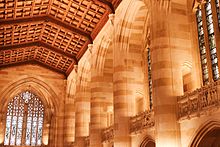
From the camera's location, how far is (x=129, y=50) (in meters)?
17.2

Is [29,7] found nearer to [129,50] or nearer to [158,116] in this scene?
[129,50]

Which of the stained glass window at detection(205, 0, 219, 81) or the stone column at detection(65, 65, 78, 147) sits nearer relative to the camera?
the stained glass window at detection(205, 0, 219, 81)

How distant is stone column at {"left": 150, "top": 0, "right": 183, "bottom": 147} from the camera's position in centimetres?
1162

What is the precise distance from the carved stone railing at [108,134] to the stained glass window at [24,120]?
33.3 ft

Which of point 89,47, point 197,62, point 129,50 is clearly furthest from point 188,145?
point 89,47

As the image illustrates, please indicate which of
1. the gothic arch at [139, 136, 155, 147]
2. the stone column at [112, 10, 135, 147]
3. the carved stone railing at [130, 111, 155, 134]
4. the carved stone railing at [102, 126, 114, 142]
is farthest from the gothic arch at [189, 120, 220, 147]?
the carved stone railing at [102, 126, 114, 142]

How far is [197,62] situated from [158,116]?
9.08 ft

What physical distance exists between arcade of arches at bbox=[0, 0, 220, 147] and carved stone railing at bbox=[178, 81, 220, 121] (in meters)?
0.03

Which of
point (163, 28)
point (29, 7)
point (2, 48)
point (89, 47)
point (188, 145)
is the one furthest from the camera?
point (2, 48)

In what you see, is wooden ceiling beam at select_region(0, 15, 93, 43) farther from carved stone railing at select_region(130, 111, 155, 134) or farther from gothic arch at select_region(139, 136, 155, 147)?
gothic arch at select_region(139, 136, 155, 147)

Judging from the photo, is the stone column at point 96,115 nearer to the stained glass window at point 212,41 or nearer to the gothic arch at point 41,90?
the gothic arch at point 41,90

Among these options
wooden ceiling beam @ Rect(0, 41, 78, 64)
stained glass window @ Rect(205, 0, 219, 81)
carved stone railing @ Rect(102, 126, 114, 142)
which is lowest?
carved stone railing @ Rect(102, 126, 114, 142)

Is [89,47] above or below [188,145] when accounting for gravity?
above

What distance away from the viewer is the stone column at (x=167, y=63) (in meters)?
11.6
